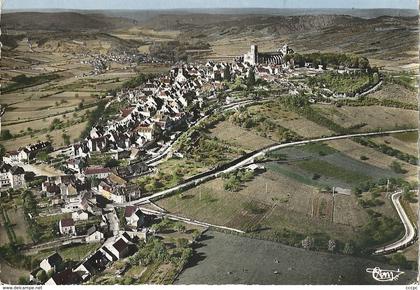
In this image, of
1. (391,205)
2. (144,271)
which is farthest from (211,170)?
(391,205)

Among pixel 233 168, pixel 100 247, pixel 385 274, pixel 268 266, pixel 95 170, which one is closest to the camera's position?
pixel 385 274

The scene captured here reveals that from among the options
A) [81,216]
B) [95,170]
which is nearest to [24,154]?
[95,170]

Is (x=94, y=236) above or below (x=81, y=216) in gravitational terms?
below

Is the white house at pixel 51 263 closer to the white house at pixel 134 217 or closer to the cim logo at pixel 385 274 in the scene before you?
the white house at pixel 134 217

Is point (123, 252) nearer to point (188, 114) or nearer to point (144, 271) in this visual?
point (144, 271)

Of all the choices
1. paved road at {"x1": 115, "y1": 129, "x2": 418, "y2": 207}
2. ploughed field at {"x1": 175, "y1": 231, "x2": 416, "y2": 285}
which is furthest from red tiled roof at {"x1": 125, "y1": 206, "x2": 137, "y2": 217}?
ploughed field at {"x1": 175, "y1": 231, "x2": 416, "y2": 285}

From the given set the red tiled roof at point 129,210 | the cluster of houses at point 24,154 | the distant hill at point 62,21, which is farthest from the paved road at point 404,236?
the cluster of houses at point 24,154

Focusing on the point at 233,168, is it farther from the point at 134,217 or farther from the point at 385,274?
the point at 385,274
